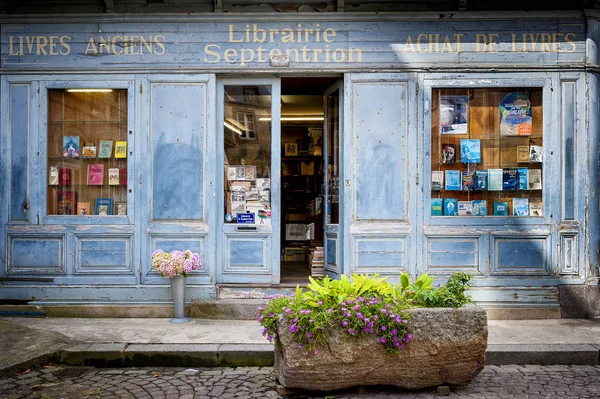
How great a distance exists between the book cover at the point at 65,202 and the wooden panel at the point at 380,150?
4.15 metres

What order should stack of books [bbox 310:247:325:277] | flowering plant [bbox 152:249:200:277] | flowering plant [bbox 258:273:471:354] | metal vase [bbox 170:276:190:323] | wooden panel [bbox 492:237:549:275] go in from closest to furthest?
flowering plant [bbox 258:273:471:354] → flowering plant [bbox 152:249:200:277] → metal vase [bbox 170:276:190:323] → wooden panel [bbox 492:237:549:275] → stack of books [bbox 310:247:325:277]

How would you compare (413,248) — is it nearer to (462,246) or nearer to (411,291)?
(462,246)

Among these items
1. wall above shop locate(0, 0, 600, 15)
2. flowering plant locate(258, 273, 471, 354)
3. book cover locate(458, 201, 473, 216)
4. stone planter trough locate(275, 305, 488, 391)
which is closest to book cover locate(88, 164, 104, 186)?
wall above shop locate(0, 0, 600, 15)

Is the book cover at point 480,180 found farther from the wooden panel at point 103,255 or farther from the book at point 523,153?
the wooden panel at point 103,255

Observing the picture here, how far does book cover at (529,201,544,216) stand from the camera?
8055 millimetres

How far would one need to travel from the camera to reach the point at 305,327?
4.89 m

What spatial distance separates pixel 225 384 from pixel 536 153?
5.52 meters

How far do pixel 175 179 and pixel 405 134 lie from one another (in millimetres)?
3372

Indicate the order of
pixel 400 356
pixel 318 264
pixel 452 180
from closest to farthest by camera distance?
pixel 400 356 < pixel 452 180 < pixel 318 264

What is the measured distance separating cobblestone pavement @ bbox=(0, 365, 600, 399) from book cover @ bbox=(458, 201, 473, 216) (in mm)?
2610

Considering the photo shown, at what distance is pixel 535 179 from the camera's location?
8.12m

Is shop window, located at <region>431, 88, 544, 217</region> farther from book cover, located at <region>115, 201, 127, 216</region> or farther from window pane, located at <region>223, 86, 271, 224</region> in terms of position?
book cover, located at <region>115, 201, 127, 216</region>

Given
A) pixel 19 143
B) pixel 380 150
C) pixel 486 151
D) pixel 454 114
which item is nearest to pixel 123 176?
pixel 19 143

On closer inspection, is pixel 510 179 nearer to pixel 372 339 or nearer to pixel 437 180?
pixel 437 180
